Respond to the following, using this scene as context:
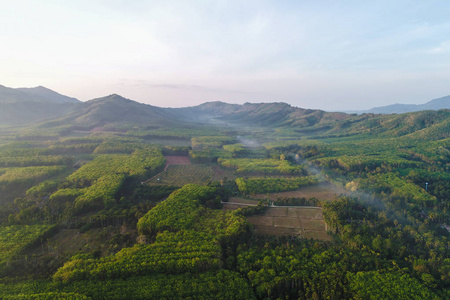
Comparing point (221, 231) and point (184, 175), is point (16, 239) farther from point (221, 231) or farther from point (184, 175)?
point (184, 175)

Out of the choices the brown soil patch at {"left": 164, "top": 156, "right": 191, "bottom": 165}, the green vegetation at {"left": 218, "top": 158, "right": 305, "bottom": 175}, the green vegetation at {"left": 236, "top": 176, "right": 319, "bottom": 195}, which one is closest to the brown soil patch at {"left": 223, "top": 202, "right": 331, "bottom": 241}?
the green vegetation at {"left": 236, "top": 176, "right": 319, "bottom": 195}

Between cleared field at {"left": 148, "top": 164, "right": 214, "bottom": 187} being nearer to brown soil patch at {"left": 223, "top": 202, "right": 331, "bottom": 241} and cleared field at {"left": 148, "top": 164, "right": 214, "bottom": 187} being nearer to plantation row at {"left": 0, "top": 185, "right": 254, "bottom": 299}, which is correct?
brown soil patch at {"left": 223, "top": 202, "right": 331, "bottom": 241}

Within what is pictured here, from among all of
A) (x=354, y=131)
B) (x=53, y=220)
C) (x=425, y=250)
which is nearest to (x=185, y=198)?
(x=53, y=220)

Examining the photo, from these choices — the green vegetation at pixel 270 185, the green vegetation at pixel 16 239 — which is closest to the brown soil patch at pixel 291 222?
the green vegetation at pixel 270 185

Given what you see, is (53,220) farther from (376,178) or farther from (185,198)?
(376,178)

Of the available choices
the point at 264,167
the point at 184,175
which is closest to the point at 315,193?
the point at 264,167
